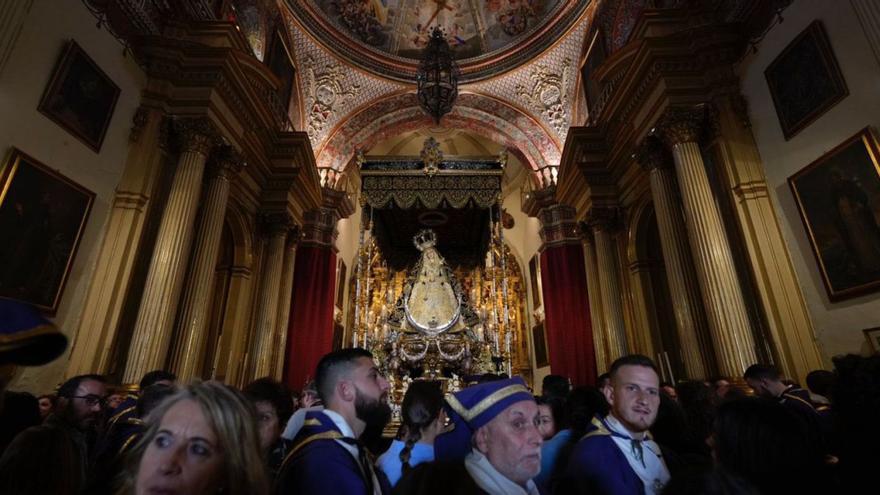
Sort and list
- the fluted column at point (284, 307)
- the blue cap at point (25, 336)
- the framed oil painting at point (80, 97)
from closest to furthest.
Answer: the blue cap at point (25, 336) → the framed oil painting at point (80, 97) → the fluted column at point (284, 307)

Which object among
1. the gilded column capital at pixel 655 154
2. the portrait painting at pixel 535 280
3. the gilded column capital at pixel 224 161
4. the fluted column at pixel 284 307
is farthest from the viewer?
the portrait painting at pixel 535 280

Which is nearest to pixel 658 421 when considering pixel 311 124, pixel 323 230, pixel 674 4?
pixel 674 4

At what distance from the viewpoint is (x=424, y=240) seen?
10.6 metres

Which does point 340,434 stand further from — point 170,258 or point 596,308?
point 596,308

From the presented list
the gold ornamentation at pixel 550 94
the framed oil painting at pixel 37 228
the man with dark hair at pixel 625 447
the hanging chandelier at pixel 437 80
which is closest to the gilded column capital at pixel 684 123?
the hanging chandelier at pixel 437 80

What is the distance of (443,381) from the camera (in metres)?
8.71

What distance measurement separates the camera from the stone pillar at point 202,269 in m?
5.40

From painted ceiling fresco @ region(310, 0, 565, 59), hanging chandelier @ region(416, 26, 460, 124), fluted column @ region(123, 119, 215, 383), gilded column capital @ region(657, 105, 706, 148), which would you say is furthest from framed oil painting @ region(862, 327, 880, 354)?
painted ceiling fresco @ region(310, 0, 565, 59)

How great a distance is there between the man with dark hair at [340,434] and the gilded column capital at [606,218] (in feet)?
22.6

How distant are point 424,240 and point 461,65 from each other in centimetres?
501

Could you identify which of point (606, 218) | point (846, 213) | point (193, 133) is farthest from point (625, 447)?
point (606, 218)

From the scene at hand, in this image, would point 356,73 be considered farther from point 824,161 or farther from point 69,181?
point 824,161

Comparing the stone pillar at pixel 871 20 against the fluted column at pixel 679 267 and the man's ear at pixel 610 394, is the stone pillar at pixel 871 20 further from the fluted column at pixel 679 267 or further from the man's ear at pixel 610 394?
the man's ear at pixel 610 394

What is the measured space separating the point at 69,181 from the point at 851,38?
24.9ft
